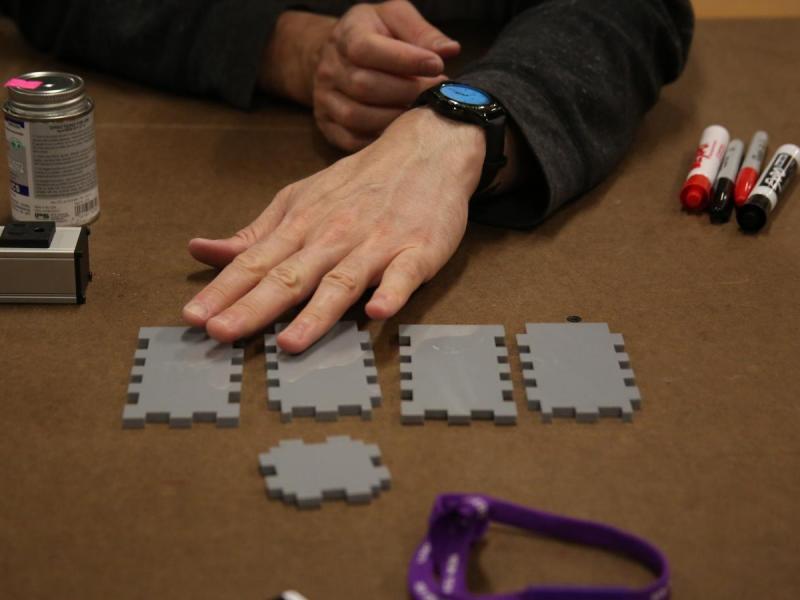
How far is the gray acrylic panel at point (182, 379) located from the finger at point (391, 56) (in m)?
0.50

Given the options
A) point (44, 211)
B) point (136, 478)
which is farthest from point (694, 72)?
point (136, 478)

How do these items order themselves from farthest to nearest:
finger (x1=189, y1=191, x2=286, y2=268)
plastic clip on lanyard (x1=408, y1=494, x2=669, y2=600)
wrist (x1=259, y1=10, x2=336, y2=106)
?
wrist (x1=259, y1=10, x2=336, y2=106)
finger (x1=189, y1=191, x2=286, y2=268)
plastic clip on lanyard (x1=408, y1=494, x2=669, y2=600)

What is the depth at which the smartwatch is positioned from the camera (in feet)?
4.30

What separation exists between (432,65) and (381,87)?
92 millimetres

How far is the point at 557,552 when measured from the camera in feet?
2.86

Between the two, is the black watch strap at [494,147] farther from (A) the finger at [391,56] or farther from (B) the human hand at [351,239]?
(A) the finger at [391,56]

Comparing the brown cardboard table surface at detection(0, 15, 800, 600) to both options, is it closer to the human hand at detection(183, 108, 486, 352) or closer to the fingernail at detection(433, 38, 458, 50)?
the human hand at detection(183, 108, 486, 352)

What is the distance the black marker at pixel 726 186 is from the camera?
1.38m

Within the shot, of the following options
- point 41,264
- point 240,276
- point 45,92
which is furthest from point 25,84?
point 240,276

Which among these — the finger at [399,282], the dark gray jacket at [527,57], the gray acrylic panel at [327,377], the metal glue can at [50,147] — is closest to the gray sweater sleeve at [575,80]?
the dark gray jacket at [527,57]

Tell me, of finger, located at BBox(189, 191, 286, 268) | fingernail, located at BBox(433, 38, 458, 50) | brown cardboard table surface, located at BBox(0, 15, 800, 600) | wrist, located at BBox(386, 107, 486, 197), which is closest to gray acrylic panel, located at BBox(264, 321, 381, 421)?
brown cardboard table surface, located at BBox(0, 15, 800, 600)

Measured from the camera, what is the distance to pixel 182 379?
103cm

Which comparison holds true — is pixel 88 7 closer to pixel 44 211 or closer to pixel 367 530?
pixel 44 211

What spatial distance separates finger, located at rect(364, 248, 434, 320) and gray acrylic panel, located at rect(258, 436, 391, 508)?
0.17 m
